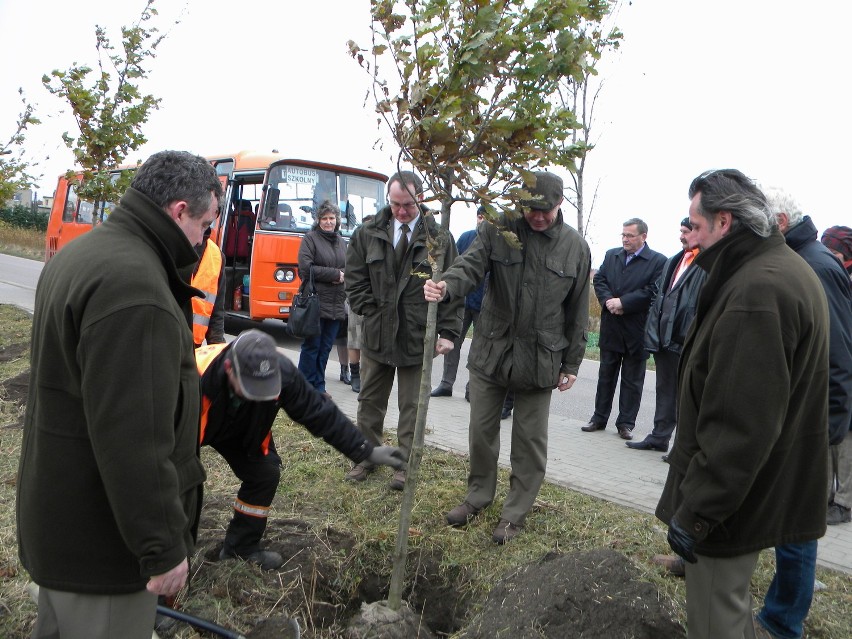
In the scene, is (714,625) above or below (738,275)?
below

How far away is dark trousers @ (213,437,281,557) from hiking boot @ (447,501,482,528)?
1114mm

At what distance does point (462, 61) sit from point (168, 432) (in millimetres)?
1782

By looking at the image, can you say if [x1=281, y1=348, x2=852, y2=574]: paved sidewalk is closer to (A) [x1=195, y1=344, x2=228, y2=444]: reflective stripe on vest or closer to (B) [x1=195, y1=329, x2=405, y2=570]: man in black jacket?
(B) [x1=195, y1=329, x2=405, y2=570]: man in black jacket

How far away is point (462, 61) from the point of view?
2.79 metres

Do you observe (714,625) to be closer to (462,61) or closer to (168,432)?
(168,432)

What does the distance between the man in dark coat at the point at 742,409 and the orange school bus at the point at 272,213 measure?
8.62 metres

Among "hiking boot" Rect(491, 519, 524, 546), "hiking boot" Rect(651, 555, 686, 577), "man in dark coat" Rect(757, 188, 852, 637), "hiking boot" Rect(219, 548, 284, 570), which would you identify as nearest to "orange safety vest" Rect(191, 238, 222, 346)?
"hiking boot" Rect(219, 548, 284, 570)

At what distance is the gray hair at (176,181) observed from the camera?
2051 mm

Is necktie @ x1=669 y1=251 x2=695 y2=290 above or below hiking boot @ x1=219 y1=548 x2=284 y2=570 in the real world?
above

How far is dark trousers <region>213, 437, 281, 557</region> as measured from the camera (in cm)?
361

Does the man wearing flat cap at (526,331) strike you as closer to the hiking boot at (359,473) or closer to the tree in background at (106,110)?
the hiking boot at (359,473)

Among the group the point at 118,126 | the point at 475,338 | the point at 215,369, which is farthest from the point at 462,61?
the point at 118,126

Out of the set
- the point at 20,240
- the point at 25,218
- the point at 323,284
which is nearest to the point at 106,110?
the point at 323,284

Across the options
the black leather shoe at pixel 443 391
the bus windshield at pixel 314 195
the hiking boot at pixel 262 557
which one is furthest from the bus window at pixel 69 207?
the hiking boot at pixel 262 557
